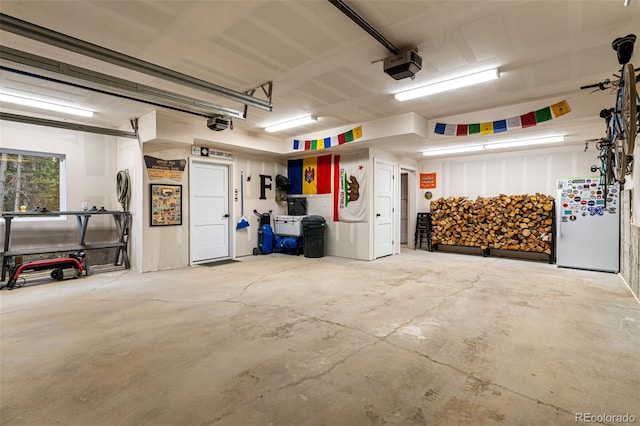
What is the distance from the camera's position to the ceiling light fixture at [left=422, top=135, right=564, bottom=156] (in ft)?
20.0

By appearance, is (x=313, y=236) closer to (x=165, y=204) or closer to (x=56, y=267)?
(x=165, y=204)

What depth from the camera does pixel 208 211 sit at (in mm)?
6680

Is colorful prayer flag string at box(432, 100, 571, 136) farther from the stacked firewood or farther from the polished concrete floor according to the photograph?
the stacked firewood

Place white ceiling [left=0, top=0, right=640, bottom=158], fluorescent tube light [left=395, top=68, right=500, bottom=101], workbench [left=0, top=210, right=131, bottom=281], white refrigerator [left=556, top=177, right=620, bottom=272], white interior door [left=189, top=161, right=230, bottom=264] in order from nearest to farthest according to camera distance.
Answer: white ceiling [left=0, top=0, right=640, bottom=158], fluorescent tube light [left=395, top=68, right=500, bottom=101], workbench [left=0, top=210, right=131, bottom=281], white refrigerator [left=556, top=177, right=620, bottom=272], white interior door [left=189, top=161, right=230, bottom=264]

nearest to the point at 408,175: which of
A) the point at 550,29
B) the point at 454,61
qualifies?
the point at 454,61

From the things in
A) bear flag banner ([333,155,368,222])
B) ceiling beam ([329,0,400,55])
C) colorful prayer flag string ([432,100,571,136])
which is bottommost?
bear flag banner ([333,155,368,222])

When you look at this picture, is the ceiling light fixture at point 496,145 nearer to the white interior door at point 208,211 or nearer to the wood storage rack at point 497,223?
the wood storage rack at point 497,223

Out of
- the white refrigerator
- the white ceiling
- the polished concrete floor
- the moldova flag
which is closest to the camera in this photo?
the polished concrete floor

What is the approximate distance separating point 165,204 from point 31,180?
2333 millimetres

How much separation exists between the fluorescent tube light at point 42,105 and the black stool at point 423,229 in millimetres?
7816

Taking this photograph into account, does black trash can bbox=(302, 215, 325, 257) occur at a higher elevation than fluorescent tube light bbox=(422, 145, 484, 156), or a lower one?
lower

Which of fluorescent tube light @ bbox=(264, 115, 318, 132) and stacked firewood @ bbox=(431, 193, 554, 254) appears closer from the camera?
fluorescent tube light @ bbox=(264, 115, 318, 132)

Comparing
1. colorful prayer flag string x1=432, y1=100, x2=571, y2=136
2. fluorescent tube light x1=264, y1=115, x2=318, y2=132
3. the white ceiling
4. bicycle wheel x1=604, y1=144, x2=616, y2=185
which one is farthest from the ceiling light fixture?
fluorescent tube light x1=264, y1=115, x2=318, y2=132

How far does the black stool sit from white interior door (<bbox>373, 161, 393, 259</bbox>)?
132 centimetres
